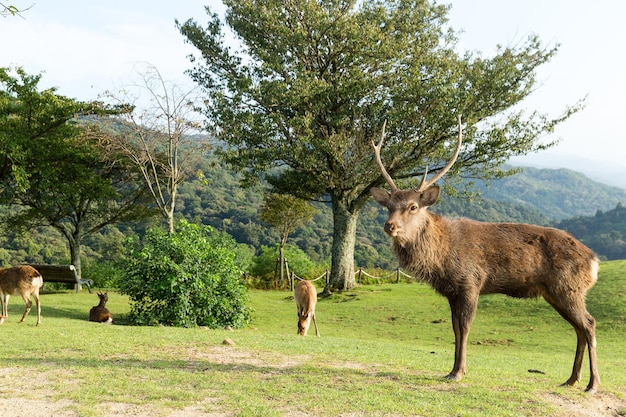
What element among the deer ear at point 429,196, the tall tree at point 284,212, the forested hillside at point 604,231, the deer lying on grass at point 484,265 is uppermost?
the forested hillside at point 604,231

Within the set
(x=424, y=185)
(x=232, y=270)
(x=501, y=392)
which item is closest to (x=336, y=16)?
(x=232, y=270)

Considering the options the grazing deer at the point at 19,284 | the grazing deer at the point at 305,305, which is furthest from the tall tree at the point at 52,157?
the grazing deer at the point at 305,305

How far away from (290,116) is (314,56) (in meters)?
2.59

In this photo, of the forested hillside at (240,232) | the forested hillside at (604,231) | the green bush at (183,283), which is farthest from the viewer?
the forested hillside at (604,231)

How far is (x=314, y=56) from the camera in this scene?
23.1m

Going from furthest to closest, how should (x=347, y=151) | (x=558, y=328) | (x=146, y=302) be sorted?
(x=347, y=151), (x=558, y=328), (x=146, y=302)

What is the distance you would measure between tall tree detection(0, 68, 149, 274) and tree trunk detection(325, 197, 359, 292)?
935 cm

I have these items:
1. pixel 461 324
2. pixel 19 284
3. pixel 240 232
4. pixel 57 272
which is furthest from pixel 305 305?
pixel 240 232

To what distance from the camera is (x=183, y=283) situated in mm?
13664

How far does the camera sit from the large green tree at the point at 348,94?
70.9 feet

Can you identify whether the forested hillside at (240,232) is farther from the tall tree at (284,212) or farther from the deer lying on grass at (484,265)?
the deer lying on grass at (484,265)

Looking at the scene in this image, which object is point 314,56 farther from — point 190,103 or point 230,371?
point 230,371

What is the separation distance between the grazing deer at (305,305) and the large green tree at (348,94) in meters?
8.39

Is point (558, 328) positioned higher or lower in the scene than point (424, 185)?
lower
